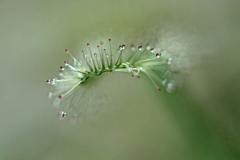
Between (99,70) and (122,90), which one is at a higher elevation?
(99,70)

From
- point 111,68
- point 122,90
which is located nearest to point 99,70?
point 111,68

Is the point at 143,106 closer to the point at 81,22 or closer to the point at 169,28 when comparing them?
the point at 169,28

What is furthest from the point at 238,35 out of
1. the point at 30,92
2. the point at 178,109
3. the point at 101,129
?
the point at 30,92

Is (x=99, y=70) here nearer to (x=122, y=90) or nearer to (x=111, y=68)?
(x=111, y=68)
